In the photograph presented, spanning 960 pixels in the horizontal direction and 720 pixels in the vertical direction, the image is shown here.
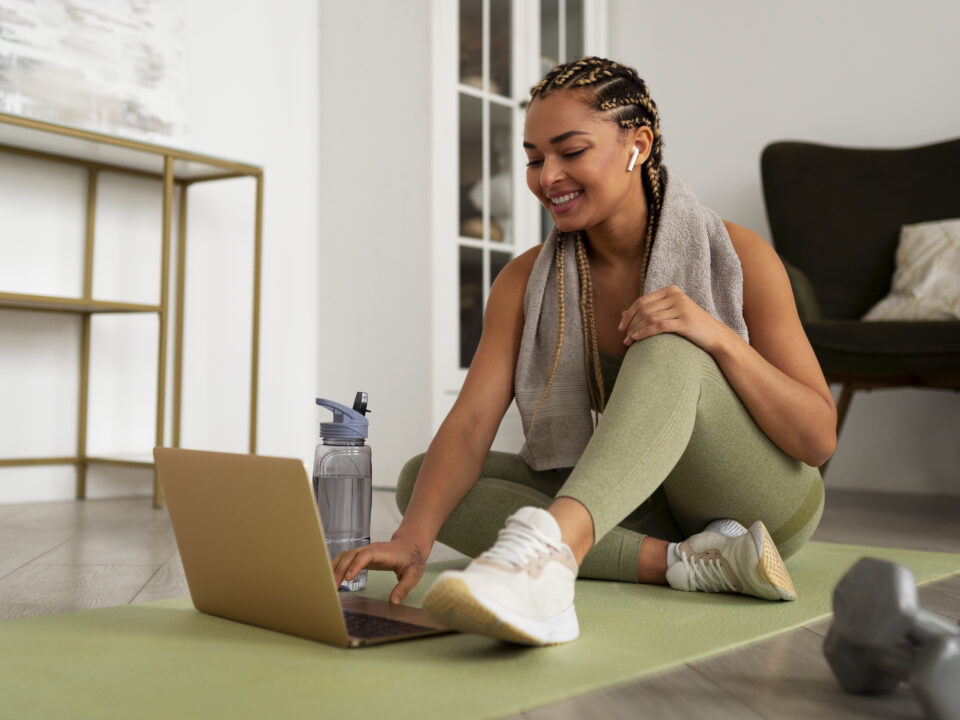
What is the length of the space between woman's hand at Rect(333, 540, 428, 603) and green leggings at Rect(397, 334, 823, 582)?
0.21 m

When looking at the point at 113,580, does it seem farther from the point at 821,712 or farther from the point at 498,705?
the point at 821,712

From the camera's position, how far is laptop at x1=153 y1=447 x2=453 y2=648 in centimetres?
80

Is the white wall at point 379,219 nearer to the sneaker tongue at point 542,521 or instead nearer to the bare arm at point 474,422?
the bare arm at point 474,422

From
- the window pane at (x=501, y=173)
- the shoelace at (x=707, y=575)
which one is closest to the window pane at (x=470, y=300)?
the window pane at (x=501, y=173)

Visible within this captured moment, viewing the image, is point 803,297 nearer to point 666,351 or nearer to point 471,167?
point 471,167

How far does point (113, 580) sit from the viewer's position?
1265 mm

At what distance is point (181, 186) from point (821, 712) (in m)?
2.35

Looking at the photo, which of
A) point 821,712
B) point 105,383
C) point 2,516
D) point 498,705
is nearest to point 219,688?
point 498,705

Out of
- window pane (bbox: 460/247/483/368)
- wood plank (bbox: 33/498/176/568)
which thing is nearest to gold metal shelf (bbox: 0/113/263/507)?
wood plank (bbox: 33/498/176/568)

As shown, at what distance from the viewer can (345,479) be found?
3.66ft

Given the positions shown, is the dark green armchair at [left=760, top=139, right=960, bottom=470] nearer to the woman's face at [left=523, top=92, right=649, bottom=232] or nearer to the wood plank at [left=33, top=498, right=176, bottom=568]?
the woman's face at [left=523, top=92, right=649, bottom=232]

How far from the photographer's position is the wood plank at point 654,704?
2.22ft

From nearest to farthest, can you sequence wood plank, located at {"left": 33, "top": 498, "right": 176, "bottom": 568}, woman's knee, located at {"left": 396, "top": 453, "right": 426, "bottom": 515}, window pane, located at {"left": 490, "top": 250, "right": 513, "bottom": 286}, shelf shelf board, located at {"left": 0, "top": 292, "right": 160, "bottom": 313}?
woman's knee, located at {"left": 396, "top": 453, "right": 426, "bottom": 515} → wood plank, located at {"left": 33, "top": 498, "right": 176, "bottom": 568} → shelf shelf board, located at {"left": 0, "top": 292, "right": 160, "bottom": 313} → window pane, located at {"left": 490, "top": 250, "right": 513, "bottom": 286}

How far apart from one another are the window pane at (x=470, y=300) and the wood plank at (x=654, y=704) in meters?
2.04
